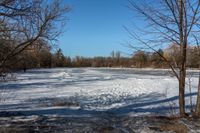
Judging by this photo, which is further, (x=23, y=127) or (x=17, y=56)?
(x=17, y=56)

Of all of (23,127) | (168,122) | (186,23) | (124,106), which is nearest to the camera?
(23,127)

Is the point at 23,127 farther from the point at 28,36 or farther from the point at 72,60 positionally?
the point at 72,60

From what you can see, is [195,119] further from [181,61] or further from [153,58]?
[153,58]

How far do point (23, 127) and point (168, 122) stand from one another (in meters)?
3.77

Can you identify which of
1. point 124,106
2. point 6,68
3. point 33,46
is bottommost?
point 124,106

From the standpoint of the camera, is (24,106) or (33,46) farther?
(24,106)

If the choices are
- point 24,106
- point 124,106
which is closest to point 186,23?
point 124,106

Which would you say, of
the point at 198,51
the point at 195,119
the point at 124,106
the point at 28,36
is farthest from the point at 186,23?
the point at 124,106

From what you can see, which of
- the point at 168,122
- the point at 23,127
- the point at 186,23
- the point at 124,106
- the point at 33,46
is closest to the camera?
the point at 23,127

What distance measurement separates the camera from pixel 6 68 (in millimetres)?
8984

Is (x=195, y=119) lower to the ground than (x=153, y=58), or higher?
lower

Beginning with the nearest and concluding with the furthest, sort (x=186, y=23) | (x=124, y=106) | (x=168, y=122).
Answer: (x=168, y=122)
(x=186, y=23)
(x=124, y=106)

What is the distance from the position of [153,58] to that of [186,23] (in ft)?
5.23

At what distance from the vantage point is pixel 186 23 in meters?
8.45
